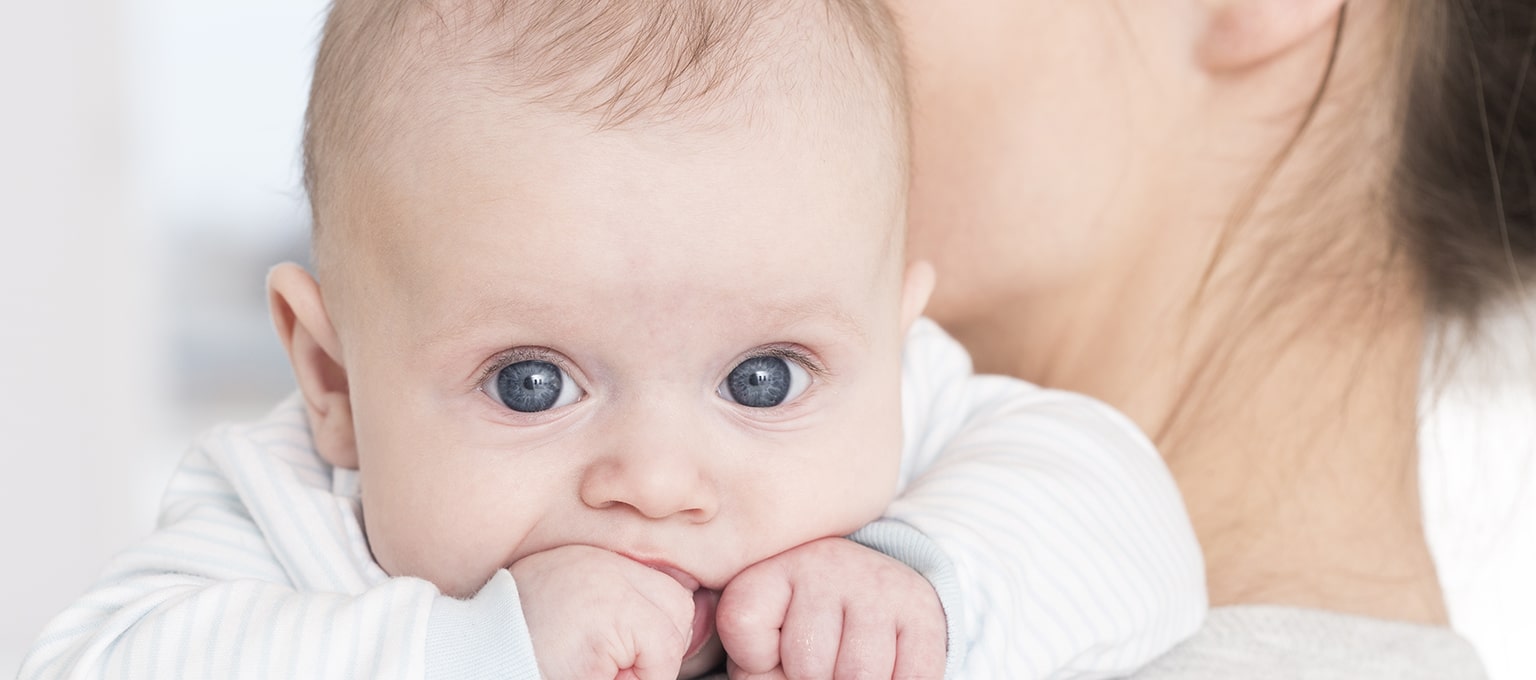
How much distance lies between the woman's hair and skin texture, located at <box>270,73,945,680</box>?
0.75 metres

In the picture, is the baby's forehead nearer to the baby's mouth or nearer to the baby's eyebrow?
the baby's eyebrow

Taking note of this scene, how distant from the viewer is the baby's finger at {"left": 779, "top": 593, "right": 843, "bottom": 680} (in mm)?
938

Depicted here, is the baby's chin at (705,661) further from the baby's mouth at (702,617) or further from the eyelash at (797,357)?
the eyelash at (797,357)

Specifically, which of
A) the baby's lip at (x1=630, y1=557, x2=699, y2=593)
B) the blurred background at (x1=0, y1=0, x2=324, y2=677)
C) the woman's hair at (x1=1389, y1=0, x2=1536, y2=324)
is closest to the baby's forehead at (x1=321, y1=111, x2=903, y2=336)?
the baby's lip at (x1=630, y1=557, x2=699, y2=593)

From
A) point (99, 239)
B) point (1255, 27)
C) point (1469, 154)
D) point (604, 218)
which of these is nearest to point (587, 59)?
point (604, 218)

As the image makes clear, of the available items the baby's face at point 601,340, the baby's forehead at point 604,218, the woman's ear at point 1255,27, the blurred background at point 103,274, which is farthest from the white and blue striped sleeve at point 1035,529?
the blurred background at point 103,274

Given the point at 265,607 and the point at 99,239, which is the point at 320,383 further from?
the point at 99,239

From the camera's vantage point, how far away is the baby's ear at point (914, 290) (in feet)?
3.88

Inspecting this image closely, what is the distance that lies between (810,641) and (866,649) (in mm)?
38

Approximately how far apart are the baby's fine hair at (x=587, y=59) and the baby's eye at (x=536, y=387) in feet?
0.56

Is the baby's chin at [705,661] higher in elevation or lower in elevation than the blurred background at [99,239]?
higher

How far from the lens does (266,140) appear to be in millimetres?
5832

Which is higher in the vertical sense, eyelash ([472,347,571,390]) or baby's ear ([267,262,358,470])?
eyelash ([472,347,571,390])

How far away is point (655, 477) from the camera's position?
91 centimetres
